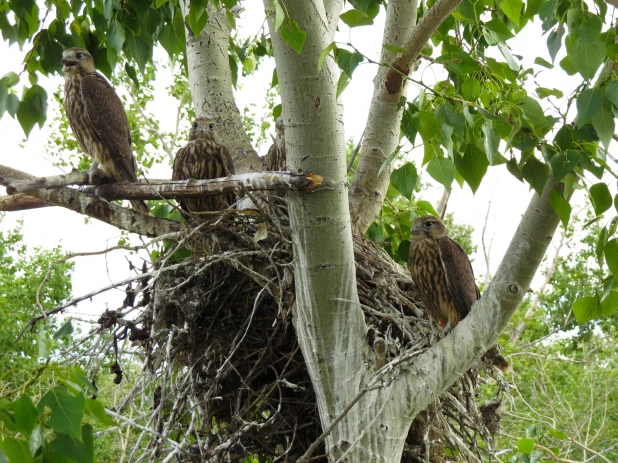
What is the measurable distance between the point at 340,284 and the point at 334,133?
0.60 m

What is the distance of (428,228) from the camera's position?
13.3ft

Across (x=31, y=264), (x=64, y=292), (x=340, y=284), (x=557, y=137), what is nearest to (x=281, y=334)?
(x=340, y=284)

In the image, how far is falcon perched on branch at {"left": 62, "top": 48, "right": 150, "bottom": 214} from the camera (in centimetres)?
444

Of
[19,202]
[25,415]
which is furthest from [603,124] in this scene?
[19,202]

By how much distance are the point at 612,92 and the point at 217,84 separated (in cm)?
271

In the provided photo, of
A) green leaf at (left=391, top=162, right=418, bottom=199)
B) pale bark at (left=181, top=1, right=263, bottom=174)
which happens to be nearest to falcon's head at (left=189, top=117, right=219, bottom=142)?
pale bark at (left=181, top=1, right=263, bottom=174)

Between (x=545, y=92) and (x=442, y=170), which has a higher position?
(x=545, y=92)

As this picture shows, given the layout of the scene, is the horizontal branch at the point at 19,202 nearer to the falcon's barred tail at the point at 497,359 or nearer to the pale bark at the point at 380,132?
the pale bark at the point at 380,132

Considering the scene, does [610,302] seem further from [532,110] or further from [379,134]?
[379,134]

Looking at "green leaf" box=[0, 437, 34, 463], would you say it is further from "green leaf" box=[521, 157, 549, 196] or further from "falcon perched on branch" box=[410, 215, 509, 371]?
"falcon perched on branch" box=[410, 215, 509, 371]

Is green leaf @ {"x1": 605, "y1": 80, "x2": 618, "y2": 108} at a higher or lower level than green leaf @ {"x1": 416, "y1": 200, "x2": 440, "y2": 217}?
lower

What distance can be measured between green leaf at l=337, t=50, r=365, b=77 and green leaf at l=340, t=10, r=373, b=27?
Answer: 171mm

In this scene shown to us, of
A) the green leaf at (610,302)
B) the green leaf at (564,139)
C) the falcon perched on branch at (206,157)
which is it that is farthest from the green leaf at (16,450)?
the falcon perched on branch at (206,157)

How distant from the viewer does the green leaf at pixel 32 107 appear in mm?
3688
